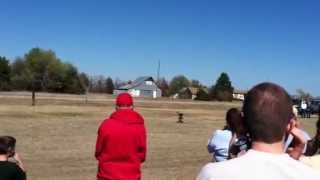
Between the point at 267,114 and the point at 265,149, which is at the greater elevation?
the point at 267,114

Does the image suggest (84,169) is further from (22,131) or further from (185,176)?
(22,131)

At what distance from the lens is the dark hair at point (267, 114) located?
2986 millimetres

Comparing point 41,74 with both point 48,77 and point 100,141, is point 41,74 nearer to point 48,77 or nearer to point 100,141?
point 48,77

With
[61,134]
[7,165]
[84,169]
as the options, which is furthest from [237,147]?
[61,134]

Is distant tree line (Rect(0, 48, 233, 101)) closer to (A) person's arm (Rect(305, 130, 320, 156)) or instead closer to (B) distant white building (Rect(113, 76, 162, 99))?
(B) distant white building (Rect(113, 76, 162, 99))

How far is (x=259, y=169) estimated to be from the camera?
9.69 feet

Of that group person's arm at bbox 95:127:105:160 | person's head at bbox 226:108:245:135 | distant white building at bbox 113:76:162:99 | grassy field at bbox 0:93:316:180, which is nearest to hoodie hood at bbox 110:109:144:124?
person's arm at bbox 95:127:105:160

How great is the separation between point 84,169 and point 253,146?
1404cm

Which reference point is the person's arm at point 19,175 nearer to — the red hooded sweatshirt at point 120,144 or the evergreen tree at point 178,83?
the red hooded sweatshirt at point 120,144

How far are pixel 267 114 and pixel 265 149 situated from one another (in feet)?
0.52

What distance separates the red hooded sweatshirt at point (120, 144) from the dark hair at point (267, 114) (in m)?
4.69

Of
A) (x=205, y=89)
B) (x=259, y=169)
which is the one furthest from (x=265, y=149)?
(x=205, y=89)

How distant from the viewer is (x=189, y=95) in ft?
485

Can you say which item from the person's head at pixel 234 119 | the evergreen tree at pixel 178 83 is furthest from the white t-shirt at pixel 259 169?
the evergreen tree at pixel 178 83
